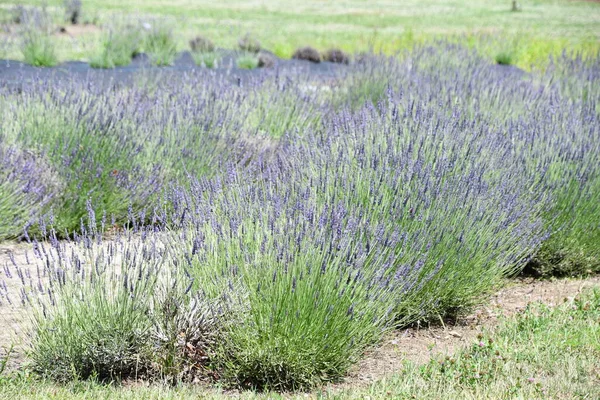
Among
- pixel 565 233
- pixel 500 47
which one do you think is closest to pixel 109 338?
pixel 565 233

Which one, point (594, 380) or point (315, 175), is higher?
point (315, 175)

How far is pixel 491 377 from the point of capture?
424 centimetres

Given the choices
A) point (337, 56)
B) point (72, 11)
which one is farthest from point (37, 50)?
point (72, 11)

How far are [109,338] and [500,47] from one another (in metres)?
15.3

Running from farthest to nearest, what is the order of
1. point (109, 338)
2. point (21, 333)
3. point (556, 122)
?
1. point (556, 122)
2. point (21, 333)
3. point (109, 338)

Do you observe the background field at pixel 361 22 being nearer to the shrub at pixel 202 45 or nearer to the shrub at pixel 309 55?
the shrub at pixel 309 55

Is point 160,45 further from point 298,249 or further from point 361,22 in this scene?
point 361,22

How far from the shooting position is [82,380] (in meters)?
4.06

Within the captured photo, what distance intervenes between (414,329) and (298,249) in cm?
125

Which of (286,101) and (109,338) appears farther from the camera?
(286,101)

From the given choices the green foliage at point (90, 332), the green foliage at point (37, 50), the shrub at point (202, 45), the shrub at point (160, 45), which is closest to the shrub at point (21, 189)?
the green foliage at point (90, 332)

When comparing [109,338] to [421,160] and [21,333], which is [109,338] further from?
[421,160]

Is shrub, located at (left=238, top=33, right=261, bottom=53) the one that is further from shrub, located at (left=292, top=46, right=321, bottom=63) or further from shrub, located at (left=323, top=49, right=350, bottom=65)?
shrub, located at (left=323, top=49, right=350, bottom=65)

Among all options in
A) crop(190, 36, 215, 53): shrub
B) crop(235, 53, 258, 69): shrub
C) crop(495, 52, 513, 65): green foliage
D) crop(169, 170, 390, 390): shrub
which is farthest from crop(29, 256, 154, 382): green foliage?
crop(495, 52, 513, 65): green foliage
